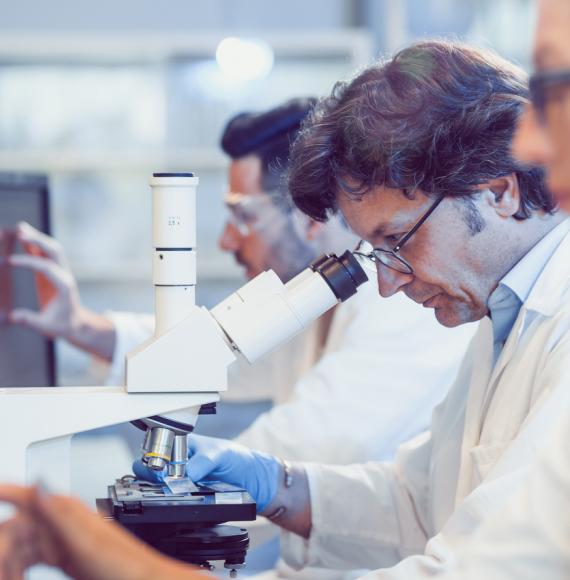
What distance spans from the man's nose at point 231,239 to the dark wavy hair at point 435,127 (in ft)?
3.06

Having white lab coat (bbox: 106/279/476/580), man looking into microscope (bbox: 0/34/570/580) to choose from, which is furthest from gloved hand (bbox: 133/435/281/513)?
white lab coat (bbox: 106/279/476/580)

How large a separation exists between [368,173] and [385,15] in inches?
86.7

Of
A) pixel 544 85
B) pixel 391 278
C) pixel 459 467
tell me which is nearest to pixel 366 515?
pixel 459 467

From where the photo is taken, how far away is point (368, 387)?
7.07ft

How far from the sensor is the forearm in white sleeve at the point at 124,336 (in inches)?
102

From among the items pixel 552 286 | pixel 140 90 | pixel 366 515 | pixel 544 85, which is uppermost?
pixel 140 90

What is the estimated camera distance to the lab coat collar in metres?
1.47

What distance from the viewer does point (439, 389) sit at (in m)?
2.19

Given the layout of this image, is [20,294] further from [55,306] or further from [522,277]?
A: [522,277]

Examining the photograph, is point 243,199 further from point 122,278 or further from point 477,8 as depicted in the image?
point 477,8

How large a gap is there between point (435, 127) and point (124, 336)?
1.39 meters

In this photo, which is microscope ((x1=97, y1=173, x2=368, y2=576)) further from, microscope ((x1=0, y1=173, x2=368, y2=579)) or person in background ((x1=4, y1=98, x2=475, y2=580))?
person in background ((x1=4, y1=98, x2=475, y2=580))

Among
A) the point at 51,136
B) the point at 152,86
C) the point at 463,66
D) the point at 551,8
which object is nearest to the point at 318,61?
the point at 152,86

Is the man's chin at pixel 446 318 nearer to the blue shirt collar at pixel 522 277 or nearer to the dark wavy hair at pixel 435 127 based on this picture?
the blue shirt collar at pixel 522 277
